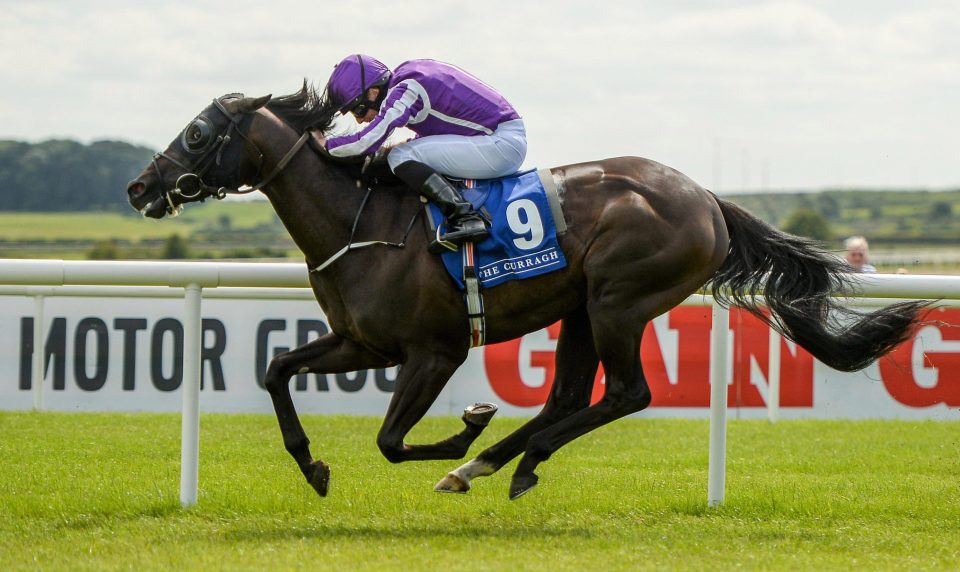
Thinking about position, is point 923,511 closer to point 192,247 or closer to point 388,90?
point 388,90

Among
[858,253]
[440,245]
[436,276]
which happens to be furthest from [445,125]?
[858,253]

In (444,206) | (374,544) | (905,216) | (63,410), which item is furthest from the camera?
(905,216)

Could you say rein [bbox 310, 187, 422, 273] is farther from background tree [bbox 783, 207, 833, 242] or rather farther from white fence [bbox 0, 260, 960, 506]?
background tree [bbox 783, 207, 833, 242]

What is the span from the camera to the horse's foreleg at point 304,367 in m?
5.16

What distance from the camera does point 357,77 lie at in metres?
5.42

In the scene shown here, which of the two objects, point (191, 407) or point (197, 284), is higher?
point (197, 284)

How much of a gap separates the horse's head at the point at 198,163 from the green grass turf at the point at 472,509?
4.06ft

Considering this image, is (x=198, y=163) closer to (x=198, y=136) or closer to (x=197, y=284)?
(x=198, y=136)

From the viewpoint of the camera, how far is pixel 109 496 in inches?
212

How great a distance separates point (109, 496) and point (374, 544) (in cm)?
141

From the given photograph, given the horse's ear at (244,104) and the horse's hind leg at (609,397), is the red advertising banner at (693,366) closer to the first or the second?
the horse's hind leg at (609,397)

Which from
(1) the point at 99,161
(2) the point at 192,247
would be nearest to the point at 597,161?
(2) the point at 192,247

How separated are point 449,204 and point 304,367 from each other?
0.90 meters

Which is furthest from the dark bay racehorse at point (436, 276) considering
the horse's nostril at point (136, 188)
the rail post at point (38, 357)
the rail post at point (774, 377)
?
the rail post at point (38, 357)
